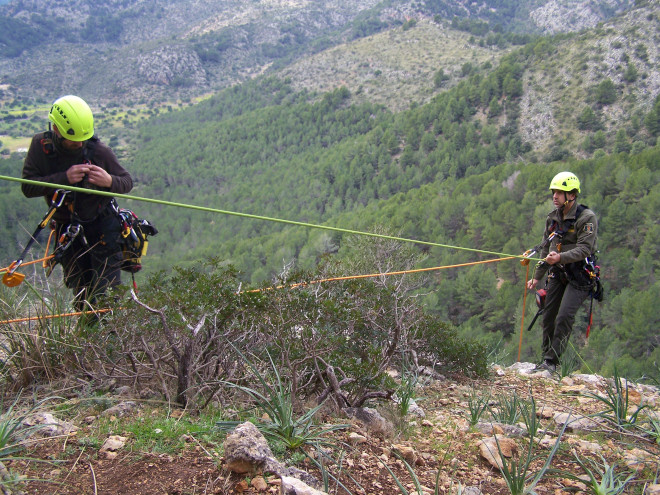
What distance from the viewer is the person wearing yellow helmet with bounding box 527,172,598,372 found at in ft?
12.1

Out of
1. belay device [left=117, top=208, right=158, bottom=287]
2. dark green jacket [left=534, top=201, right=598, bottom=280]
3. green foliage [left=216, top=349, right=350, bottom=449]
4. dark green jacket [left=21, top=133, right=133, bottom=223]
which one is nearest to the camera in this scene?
green foliage [left=216, top=349, right=350, bottom=449]

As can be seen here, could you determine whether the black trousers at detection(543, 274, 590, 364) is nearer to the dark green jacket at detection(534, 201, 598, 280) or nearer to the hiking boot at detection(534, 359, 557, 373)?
the hiking boot at detection(534, 359, 557, 373)

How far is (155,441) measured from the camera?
167cm

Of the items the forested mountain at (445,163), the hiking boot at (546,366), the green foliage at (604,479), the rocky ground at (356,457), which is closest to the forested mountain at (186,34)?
the forested mountain at (445,163)

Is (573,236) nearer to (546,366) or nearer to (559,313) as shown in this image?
(559,313)

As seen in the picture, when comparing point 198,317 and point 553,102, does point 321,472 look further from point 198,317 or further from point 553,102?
point 553,102

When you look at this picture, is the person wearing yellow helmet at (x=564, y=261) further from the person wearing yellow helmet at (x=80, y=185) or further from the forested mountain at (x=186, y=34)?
the forested mountain at (x=186, y=34)

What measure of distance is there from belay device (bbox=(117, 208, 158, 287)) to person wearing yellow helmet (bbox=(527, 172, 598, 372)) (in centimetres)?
311

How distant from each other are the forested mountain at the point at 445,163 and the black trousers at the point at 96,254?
1151mm

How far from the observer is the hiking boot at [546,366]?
404 centimetres

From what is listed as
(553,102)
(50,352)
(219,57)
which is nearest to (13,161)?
(553,102)

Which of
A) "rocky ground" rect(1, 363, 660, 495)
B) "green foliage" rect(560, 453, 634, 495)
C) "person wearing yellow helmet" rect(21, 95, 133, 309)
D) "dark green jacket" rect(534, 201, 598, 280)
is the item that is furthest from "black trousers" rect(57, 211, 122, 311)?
"dark green jacket" rect(534, 201, 598, 280)

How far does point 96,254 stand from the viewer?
2.86 meters

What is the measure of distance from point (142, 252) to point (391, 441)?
6.82ft
